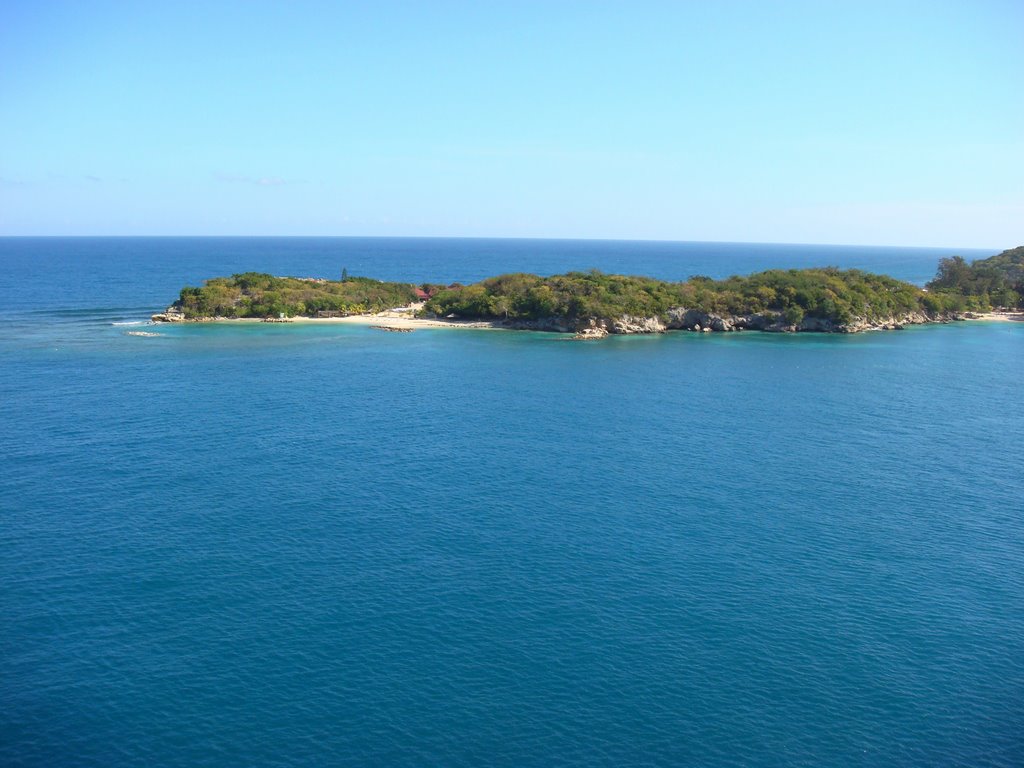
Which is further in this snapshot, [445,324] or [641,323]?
[445,324]

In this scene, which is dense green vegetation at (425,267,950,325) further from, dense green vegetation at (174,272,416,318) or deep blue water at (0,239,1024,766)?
deep blue water at (0,239,1024,766)

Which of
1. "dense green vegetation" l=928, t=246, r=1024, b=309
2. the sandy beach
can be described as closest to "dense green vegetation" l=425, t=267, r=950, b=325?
the sandy beach

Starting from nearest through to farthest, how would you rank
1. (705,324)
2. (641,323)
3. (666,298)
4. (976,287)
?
1. (641,323)
2. (705,324)
3. (666,298)
4. (976,287)

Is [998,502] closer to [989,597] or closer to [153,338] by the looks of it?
[989,597]

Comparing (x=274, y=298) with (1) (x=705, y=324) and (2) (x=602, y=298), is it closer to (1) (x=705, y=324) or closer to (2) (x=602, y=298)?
(2) (x=602, y=298)

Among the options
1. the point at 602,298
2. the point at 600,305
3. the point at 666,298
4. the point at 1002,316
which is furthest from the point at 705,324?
the point at 1002,316

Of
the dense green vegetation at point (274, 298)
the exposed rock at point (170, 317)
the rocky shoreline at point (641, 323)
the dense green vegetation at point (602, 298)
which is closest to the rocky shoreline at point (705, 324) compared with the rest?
the rocky shoreline at point (641, 323)
